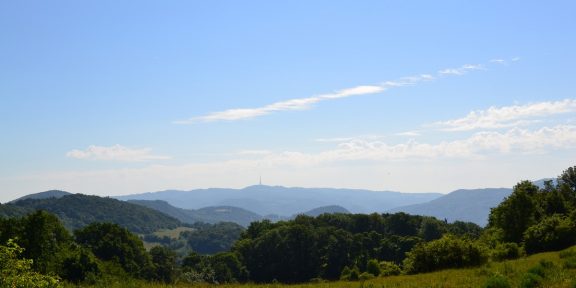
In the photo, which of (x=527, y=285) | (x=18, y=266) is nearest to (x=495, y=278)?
(x=527, y=285)

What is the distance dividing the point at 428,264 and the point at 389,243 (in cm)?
9614

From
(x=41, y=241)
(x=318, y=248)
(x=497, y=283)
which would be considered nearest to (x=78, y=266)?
(x=41, y=241)

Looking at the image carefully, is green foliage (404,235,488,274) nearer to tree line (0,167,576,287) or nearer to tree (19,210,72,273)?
tree line (0,167,576,287)

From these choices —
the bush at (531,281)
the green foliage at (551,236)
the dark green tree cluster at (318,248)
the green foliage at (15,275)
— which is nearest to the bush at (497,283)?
the bush at (531,281)

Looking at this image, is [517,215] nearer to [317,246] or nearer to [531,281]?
[531,281]

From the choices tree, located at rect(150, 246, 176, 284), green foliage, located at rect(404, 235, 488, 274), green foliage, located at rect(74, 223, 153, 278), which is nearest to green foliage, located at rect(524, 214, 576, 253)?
green foliage, located at rect(404, 235, 488, 274)

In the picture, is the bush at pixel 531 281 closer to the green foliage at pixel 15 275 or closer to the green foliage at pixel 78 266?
the green foliage at pixel 15 275

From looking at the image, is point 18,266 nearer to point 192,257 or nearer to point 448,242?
point 448,242

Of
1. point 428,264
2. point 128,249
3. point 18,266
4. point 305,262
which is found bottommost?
point 305,262

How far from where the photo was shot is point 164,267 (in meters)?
121

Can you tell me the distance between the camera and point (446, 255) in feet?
89.2

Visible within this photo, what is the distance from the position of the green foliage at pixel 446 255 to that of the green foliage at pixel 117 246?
7560 cm

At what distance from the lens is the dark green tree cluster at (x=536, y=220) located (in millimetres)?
31922

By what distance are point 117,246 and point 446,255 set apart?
277 feet
